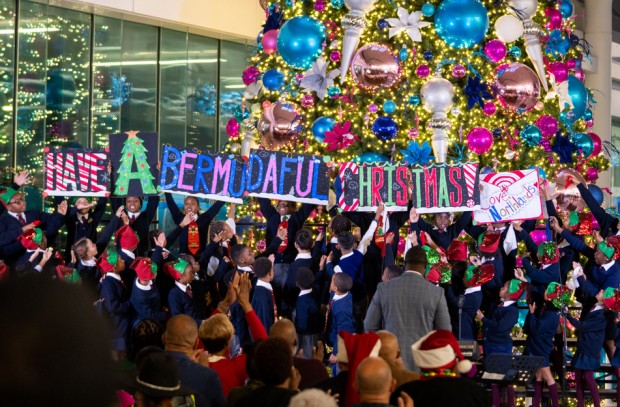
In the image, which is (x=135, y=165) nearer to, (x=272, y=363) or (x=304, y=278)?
(x=304, y=278)

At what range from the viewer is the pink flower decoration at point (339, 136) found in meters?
14.7

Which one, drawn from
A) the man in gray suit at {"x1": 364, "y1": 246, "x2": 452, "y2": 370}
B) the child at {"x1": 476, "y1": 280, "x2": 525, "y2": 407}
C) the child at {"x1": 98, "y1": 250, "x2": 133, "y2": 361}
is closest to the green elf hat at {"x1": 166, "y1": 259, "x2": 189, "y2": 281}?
the child at {"x1": 98, "y1": 250, "x2": 133, "y2": 361}

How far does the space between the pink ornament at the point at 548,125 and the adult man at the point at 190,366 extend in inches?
440

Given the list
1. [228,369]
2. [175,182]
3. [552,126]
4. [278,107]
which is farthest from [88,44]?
[228,369]

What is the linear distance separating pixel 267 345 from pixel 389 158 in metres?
10.5

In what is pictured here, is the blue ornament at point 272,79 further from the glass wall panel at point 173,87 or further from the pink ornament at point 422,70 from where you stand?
the glass wall panel at point 173,87

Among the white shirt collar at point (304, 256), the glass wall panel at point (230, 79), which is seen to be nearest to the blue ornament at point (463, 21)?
the white shirt collar at point (304, 256)

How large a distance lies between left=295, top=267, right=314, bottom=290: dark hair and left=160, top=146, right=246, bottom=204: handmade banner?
1426mm

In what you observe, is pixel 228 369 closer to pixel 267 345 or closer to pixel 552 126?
pixel 267 345

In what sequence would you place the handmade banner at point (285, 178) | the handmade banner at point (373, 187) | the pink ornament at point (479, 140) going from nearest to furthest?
1. the handmade banner at point (373, 187)
2. the handmade banner at point (285, 178)
3. the pink ornament at point (479, 140)

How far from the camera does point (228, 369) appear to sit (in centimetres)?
594

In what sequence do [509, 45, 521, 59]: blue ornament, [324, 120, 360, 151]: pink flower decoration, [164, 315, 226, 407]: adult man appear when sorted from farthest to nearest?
[509, 45, 521, 59]: blue ornament → [324, 120, 360, 151]: pink flower decoration → [164, 315, 226, 407]: adult man

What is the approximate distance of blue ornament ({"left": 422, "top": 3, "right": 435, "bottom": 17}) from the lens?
14977 mm

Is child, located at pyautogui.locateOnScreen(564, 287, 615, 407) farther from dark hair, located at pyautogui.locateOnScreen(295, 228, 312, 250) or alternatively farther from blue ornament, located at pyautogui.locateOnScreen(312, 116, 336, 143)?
blue ornament, located at pyautogui.locateOnScreen(312, 116, 336, 143)
